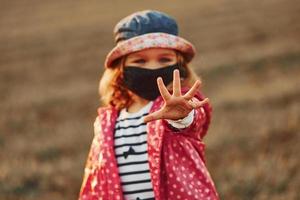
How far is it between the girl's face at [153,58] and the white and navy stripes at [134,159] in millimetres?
217

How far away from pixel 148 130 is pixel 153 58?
347 millimetres

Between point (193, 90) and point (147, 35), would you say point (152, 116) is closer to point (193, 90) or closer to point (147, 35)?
point (193, 90)

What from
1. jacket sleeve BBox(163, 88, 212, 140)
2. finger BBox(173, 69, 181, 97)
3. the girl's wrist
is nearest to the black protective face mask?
jacket sleeve BBox(163, 88, 212, 140)

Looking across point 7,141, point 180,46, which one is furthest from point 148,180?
point 7,141

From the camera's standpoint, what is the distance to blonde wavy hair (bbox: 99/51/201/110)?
3.52 m

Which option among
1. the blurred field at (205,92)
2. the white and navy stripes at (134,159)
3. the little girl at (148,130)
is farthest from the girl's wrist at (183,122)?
the blurred field at (205,92)

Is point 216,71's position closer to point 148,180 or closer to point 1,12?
point 148,180

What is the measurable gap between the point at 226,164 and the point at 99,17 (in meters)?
21.2

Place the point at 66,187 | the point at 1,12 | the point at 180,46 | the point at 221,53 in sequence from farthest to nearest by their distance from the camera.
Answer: the point at 1,12 → the point at 221,53 → the point at 66,187 → the point at 180,46

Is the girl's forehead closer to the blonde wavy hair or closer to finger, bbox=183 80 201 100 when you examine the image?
the blonde wavy hair

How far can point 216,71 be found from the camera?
44.3 ft

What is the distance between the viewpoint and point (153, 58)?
335cm

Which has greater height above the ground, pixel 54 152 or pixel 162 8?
pixel 162 8

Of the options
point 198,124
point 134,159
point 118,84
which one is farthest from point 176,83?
point 118,84
